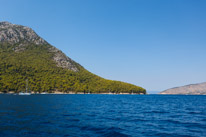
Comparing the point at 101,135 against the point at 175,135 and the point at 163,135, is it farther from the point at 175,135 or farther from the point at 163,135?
the point at 175,135

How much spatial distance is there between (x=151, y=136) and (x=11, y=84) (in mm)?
214797

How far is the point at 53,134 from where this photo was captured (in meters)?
20.8

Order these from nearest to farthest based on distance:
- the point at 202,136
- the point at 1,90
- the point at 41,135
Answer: the point at 41,135 → the point at 202,136 → the point at 1,90

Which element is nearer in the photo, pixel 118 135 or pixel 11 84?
pixel 118 135

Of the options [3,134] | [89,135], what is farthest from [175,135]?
[3,134]

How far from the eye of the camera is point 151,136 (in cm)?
2147

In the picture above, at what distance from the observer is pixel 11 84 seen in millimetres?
196875

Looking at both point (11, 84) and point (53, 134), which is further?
point (11, 84)

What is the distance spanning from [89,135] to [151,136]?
8.60 metres

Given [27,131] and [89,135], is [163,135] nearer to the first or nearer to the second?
[89,135]

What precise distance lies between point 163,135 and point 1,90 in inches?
8443

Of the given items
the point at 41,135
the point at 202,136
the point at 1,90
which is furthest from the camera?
the point at 1,90

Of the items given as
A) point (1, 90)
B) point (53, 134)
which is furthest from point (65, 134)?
point (1, 90)

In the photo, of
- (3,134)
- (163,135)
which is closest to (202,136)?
(163,135)
